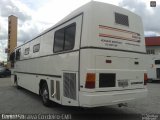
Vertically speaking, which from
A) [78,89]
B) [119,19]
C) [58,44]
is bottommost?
[78,89]

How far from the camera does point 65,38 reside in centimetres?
880

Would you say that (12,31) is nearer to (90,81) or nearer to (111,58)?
(111,58)

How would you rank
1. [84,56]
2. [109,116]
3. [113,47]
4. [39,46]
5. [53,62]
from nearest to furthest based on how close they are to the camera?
[84,56]
[113,47]
[109,116]
[53,62]
[39,46]

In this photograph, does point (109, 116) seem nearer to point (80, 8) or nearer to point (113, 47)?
point (113, 47)

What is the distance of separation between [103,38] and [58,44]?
2.27 meters

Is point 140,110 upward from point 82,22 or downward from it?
downward

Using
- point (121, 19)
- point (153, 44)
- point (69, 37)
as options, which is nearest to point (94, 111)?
point (69, 37)

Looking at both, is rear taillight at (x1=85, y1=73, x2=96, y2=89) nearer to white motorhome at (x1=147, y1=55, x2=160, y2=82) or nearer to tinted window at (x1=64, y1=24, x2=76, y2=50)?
tinted window at (x1=64, y1=24, x2=76, y2=50)

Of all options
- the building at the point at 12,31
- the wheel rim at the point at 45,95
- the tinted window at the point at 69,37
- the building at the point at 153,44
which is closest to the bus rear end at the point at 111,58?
the tinted window at the point at 69,37

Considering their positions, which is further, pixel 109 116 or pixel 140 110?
pixel 140 110

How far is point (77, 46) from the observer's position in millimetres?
7777

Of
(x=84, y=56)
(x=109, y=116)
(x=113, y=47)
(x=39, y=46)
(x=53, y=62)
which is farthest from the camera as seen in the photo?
(x=39, y=46)

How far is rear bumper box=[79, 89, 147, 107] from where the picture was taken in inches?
284

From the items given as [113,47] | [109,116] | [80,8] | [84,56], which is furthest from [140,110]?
[80,8]
